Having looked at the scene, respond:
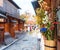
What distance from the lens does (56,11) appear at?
194 inches

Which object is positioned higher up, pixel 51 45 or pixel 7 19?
pixel 7 19

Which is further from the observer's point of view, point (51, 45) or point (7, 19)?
point (7, 19)

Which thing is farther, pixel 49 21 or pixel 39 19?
pixel 39 19

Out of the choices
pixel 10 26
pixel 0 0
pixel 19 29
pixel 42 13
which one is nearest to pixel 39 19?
pixel 42 13

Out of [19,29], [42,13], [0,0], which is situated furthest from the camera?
[19,29]

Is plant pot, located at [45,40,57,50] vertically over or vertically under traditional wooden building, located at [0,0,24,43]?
under

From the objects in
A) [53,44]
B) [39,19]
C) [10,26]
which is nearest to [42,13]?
[39,19]

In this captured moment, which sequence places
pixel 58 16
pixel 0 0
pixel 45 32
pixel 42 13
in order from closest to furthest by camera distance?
1. pixel 58 16
2. pixel 45 32
3. pixel 42 13
4. pixel 0 0

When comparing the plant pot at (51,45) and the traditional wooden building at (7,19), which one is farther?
the traditional wooden building at (7,19)

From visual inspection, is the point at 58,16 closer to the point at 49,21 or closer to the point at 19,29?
the point at 49,21

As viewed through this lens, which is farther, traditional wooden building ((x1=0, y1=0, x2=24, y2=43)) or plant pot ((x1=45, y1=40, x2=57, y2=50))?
traditional wooden building ((x1=0, y1=0, x2=24, y2=43))

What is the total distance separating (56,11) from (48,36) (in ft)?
2.26

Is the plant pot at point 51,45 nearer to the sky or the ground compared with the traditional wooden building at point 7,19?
nearer to the ground

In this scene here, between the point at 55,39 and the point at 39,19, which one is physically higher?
the point at 39,19
